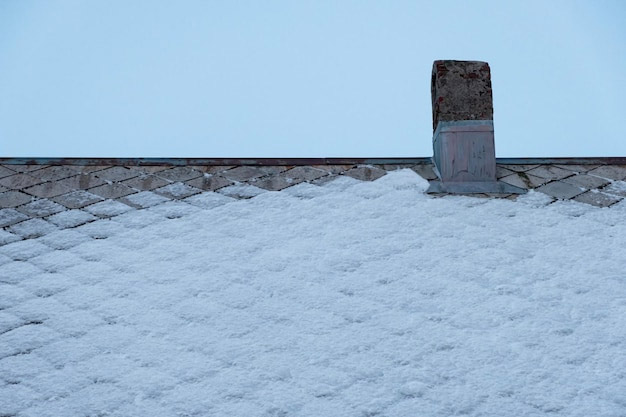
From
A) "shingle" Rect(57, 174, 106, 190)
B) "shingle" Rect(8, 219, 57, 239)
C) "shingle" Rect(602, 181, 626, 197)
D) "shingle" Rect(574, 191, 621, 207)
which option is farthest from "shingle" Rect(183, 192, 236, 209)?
"shingle" Rect(602, 181, 626, 197)

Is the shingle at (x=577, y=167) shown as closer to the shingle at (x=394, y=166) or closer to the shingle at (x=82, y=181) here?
the shingle at (x=394, y=166)

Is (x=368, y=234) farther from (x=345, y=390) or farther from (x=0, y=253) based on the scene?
(x=0, y=253)

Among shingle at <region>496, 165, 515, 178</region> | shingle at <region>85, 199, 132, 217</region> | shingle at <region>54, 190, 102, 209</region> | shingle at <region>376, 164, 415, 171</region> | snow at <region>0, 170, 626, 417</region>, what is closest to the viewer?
snow at <region>0, 170, 626, 417</region>

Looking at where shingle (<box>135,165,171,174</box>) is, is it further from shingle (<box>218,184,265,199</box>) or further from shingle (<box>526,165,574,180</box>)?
shingle (<box>526,165,574,180</box>)

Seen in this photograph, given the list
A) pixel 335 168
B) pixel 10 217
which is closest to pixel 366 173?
pixel 335 168

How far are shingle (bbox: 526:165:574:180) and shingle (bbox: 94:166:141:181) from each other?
253cm

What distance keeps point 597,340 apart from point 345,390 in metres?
1.12

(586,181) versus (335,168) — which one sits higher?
(335,168)

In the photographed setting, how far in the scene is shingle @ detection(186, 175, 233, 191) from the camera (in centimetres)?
451

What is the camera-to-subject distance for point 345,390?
274 cm

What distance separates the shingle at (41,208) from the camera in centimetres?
419

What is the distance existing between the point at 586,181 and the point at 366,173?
137cm

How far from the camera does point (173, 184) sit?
4.56 metres

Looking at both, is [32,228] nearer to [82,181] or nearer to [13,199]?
[13,199]
